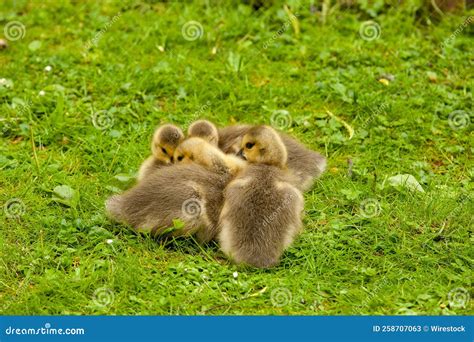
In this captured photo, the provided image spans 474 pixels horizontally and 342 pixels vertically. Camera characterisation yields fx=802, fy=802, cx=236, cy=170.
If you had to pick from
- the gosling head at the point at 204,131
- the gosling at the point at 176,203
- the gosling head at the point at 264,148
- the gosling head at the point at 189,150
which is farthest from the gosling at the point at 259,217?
the gosling head at the point at 204,131

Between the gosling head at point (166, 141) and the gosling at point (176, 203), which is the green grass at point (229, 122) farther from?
the gosling head at point (166, 141)

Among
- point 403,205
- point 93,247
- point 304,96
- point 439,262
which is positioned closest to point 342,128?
point 304,96

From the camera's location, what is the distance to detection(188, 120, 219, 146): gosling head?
529 centimetres

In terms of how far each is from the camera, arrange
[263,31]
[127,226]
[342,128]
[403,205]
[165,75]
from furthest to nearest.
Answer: [263,31] < [165,75] < [342,128] < [403,205] < [127,226]

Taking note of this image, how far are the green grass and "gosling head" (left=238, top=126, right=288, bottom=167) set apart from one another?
1.45 feet

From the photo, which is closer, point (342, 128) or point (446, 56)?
point (342, 128)

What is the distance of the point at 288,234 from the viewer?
4656mm

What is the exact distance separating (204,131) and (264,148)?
493 millimetres

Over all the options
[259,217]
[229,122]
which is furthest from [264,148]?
[229,122]

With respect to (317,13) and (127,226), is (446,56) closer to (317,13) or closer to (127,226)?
(317,13)

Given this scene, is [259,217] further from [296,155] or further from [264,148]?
[296,155]

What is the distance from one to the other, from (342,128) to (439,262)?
1818mm

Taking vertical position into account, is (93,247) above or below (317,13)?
below

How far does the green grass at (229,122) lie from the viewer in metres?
4.45
